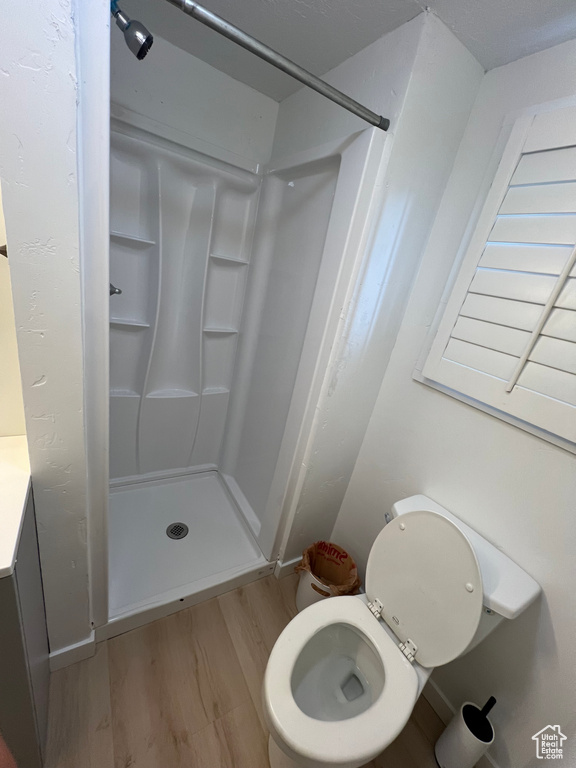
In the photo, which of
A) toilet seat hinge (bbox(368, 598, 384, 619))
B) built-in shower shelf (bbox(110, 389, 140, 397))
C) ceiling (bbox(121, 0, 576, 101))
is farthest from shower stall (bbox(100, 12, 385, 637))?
toilet seat hinge (bbox(368, 598, 384, 619))

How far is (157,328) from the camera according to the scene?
1629 millimetres

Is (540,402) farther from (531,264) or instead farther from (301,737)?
(301,737)

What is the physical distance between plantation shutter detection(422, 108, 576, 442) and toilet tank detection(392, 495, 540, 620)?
1.42 feet

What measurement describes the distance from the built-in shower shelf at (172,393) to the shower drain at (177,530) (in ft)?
2.32

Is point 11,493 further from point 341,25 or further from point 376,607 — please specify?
point 341,25

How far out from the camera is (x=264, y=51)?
0.70 m

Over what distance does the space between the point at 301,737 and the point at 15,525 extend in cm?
85

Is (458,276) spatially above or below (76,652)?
above

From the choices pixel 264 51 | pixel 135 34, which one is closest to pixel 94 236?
pixel 135 34

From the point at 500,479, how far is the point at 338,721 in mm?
837

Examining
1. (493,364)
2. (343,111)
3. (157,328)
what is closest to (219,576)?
(157,328)

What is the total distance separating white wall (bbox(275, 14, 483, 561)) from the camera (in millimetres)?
914

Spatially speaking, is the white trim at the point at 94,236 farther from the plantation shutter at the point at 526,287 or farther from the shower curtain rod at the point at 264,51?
the plantation shutter at the point at 526,287

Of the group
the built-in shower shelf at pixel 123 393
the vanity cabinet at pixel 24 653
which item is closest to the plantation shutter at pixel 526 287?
the vanity cabinet at pixel 24 653
